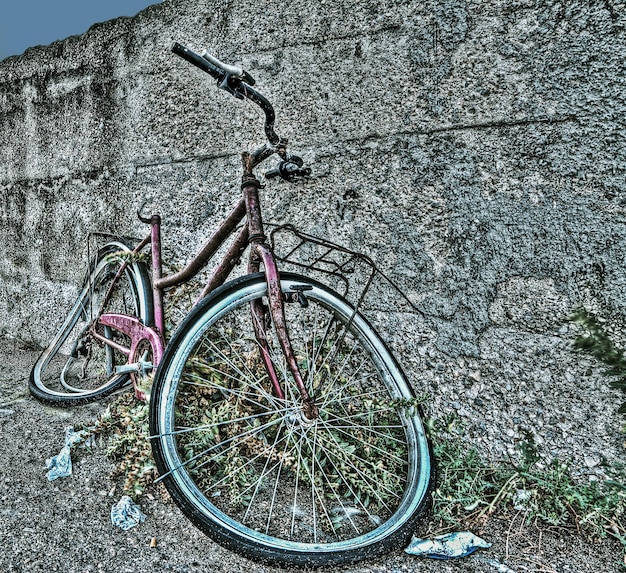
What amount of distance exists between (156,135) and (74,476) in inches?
62.9

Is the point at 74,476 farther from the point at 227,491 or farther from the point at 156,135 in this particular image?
the point at 156,135

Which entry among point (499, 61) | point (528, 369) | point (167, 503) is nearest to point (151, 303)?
point (167, 503)

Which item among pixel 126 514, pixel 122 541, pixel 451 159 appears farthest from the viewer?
pixel 451 159

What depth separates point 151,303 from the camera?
222 cm

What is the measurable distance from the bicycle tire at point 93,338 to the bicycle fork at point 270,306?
0.73 meters

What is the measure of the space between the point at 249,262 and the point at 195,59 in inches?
25.9

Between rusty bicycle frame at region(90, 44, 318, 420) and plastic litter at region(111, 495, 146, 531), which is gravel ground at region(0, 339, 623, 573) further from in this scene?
rusty bicycle frame at region(90, 44, 318, 420)

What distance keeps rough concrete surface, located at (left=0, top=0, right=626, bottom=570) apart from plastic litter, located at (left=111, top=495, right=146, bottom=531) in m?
0.21

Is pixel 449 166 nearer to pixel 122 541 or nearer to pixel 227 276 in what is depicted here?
pixel 227 276

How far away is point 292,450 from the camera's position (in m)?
1.78

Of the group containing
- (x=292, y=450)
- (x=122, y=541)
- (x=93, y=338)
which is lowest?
(x=122, y=541)

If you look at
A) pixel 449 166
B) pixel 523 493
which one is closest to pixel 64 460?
pixel 523 493

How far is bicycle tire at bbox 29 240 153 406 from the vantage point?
7.65ft

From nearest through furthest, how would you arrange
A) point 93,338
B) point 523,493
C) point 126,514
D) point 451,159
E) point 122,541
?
point 122,541
point 126,514
point 523,493
point 451,159
point 93,338
